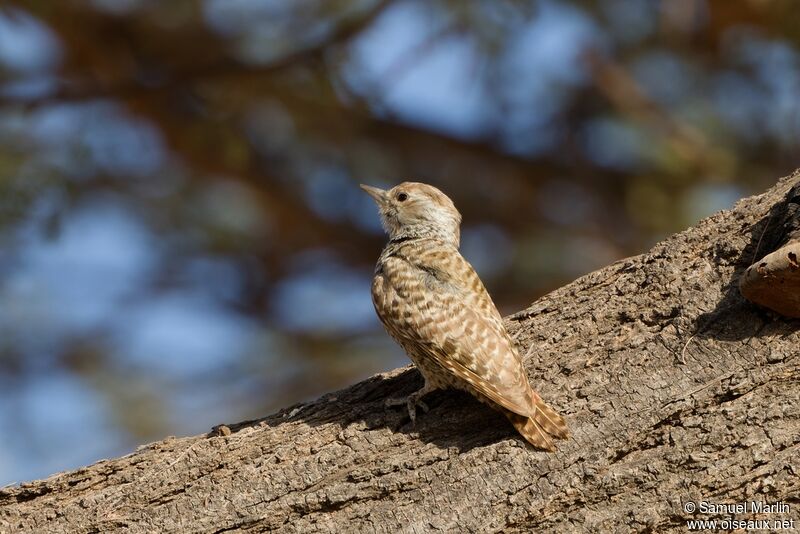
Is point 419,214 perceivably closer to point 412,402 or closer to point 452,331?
point 452,331

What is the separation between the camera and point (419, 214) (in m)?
5.05

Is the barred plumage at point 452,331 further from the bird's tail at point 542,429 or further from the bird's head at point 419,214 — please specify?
the bird's head at point 419,214

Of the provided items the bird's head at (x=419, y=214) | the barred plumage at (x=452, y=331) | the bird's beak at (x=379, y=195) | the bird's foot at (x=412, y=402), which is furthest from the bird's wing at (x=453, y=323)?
the bird's beak at (x=379, y=195)

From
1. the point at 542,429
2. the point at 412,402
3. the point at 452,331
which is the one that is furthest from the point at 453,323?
the point at 542,429

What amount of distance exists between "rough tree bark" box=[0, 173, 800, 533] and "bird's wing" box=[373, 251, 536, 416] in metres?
0.16

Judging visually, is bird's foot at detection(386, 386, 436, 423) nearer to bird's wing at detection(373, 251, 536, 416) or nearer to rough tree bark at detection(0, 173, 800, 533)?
rough tree bark at detection(0, 173, 800, 533)

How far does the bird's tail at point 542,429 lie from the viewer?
3371mm

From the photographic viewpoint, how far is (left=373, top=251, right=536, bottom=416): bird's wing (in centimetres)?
357

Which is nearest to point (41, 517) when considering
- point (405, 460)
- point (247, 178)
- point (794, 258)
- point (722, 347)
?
point (405, 460)

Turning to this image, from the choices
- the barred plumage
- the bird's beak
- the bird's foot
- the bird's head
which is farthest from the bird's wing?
the bird's beak

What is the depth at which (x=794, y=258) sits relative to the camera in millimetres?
3201

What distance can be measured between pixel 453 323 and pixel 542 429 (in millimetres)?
703

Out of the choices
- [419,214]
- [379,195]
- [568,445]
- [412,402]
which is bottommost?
[568,445]

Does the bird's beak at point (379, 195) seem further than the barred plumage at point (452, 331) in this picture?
Yes
